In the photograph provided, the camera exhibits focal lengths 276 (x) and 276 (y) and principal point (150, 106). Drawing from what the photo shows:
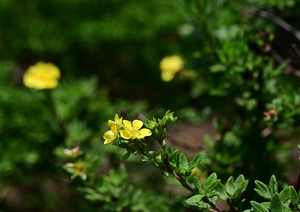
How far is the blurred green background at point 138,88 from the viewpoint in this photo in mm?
1156

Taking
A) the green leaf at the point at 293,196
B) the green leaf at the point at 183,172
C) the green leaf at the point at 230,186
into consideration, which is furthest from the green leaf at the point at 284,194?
the green leaf at the point at 183,172

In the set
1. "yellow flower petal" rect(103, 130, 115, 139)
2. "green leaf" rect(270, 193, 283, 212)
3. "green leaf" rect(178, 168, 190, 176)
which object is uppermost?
"yellow flower petal" rect(103, 130, 115, 139)

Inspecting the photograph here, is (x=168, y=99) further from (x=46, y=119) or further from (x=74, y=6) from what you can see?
(x=74, y=6)

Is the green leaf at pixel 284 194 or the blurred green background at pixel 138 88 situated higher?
the blurred green background at pixel 138 88

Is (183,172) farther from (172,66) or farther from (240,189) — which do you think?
(172,66)

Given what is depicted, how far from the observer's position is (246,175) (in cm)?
115

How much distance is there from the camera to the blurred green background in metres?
1.16

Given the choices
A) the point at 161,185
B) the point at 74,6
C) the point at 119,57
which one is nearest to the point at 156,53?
the point at 119,57

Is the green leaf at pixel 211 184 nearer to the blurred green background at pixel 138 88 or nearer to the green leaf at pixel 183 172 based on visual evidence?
the green leaf at pixel 183 172

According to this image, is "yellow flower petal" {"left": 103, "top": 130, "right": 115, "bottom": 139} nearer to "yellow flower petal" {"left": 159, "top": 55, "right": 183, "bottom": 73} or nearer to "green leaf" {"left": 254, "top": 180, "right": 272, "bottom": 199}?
"green leaf" {"left": 254, "top": 180, "right": 272, "bottom": 199}

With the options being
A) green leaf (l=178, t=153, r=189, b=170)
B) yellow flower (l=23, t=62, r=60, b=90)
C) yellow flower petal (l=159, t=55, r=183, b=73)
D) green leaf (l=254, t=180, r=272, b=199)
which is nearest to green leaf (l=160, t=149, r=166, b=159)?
green leaf (l=178, t=153, r=189, b=170)

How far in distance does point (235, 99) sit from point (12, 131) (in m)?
1.31

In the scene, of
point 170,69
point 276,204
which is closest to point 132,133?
point 276,204

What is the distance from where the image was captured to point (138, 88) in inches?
103
